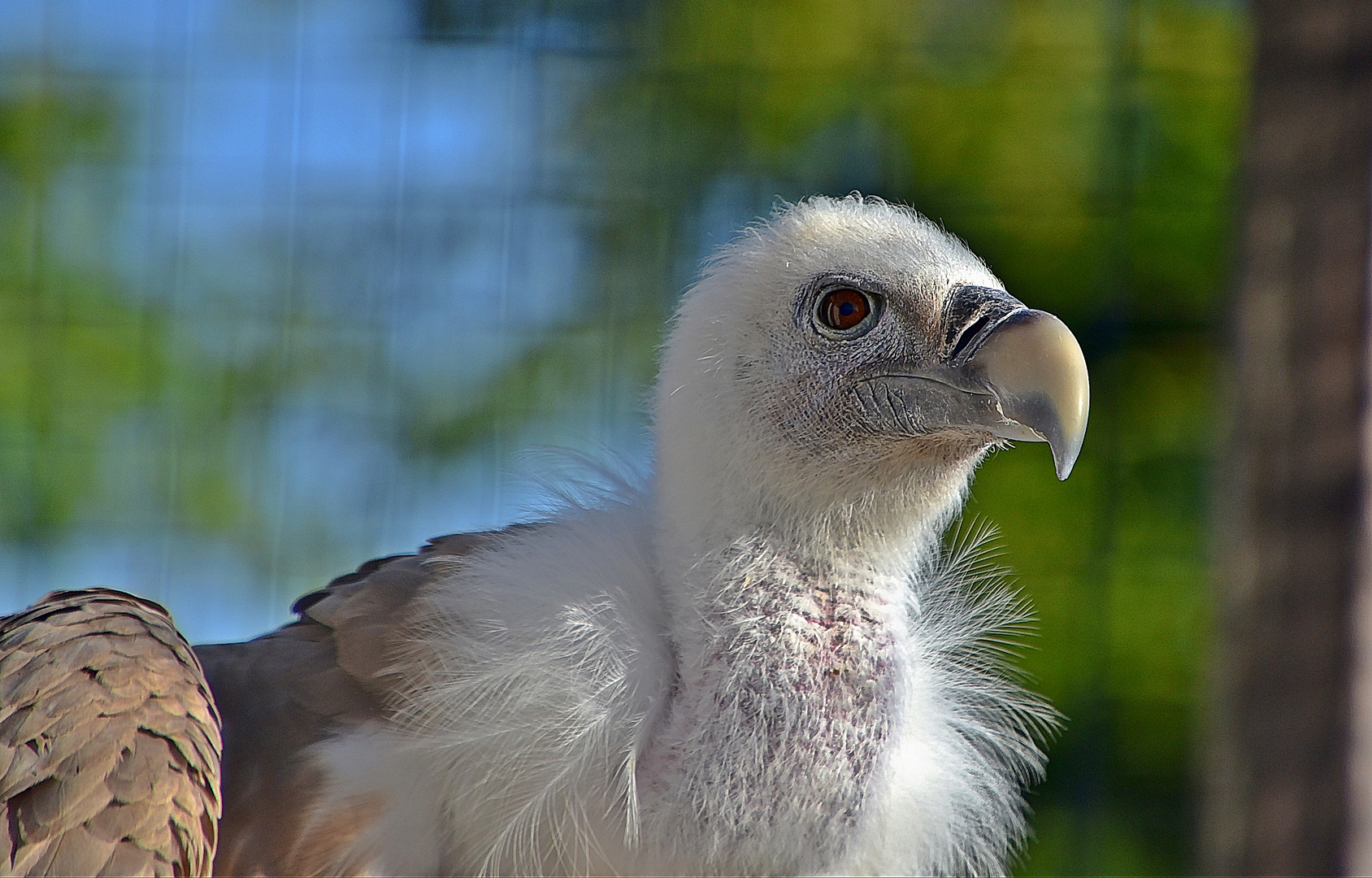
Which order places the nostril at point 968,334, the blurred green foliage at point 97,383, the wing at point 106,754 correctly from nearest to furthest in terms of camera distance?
1. the wing at point 106,754
2. the nostril at point 968,334
3. the blurred green foliage at point 97,383

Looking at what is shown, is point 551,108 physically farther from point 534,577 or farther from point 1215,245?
point 534,577

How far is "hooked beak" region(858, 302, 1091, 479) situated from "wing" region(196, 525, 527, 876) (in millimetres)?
445

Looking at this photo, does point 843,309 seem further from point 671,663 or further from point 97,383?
point 97,383

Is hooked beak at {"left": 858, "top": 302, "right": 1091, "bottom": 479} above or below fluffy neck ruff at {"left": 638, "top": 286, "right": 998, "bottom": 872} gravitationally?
above

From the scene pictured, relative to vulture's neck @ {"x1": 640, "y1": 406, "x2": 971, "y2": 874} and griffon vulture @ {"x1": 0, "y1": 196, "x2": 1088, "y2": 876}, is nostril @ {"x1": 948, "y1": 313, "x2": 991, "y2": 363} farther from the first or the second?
vulture's neck @ {"x1": 640, "y1": 406, "x2": 971, "y2": 874}

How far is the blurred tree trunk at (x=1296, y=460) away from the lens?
1354 mm

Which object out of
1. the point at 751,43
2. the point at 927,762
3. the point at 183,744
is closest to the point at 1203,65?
the point at 751,43

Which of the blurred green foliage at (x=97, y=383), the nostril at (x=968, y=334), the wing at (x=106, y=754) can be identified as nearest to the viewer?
the wing at (x=106, y=754)

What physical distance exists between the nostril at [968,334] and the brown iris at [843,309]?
0.38ft

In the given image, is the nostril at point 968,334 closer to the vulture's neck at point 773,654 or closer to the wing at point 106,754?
the vulture's neck at point 773,654

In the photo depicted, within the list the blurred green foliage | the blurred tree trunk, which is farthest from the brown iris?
the blurred green foliage

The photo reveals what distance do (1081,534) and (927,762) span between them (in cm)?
146

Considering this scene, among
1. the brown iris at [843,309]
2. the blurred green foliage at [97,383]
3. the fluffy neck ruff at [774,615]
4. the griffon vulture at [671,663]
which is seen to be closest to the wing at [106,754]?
the griffon vulture at [671,663]

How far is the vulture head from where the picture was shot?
145 cm
